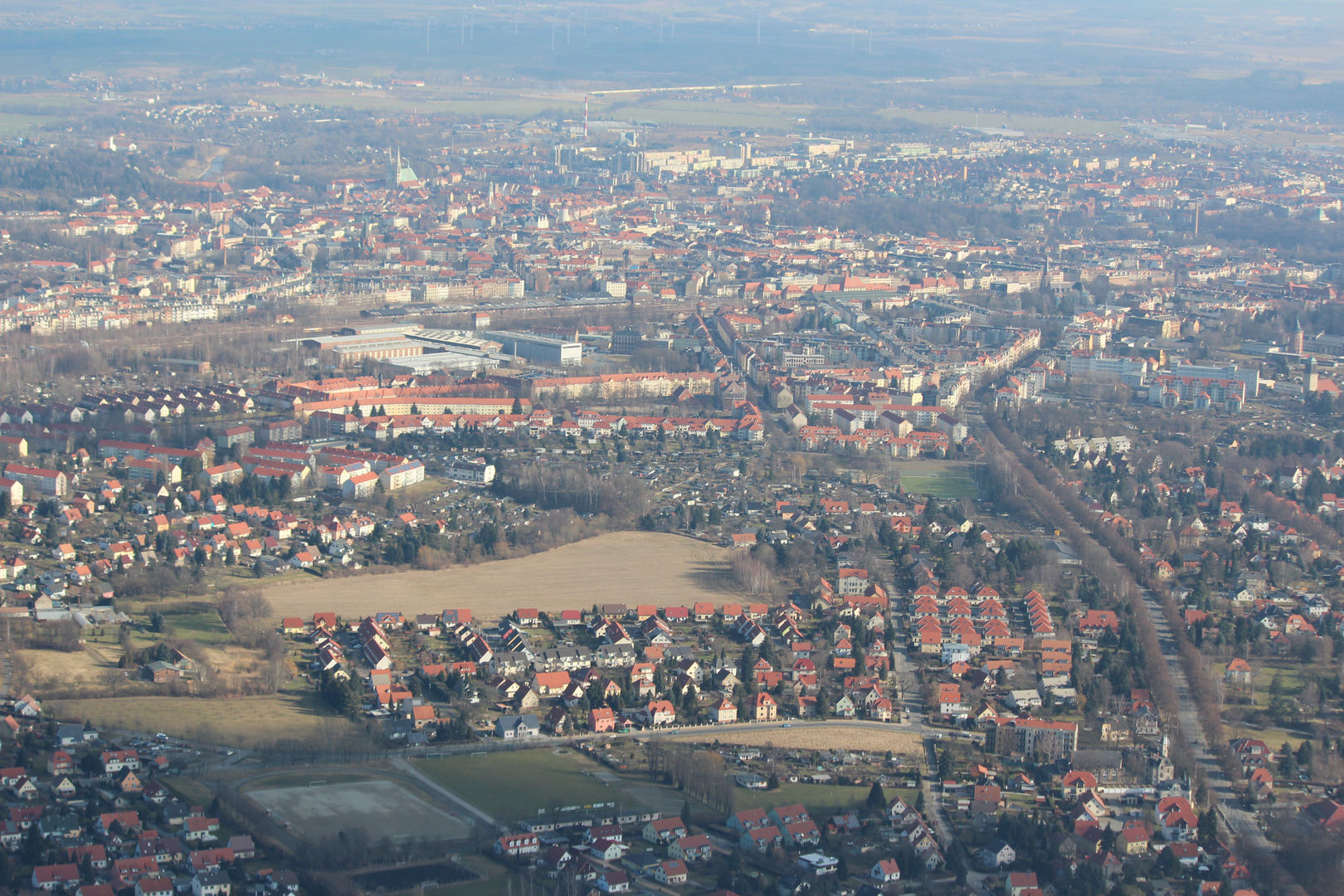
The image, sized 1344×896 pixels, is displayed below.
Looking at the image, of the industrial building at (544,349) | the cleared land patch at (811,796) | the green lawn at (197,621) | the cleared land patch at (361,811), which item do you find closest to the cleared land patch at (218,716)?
A: the cleared land patch at (361,811)

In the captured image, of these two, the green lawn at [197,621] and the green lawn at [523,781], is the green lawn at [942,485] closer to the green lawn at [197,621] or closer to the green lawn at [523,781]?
the green lawn at [197,621]

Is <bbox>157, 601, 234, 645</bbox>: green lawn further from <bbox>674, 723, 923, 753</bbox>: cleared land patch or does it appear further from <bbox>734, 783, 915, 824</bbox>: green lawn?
<bbox>734, 783, 915, 824</bbox>: green lawn

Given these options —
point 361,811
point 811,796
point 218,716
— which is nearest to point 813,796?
point 811,796

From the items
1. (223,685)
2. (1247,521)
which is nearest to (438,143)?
(1247,521)

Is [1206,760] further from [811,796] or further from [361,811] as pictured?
[361,811]

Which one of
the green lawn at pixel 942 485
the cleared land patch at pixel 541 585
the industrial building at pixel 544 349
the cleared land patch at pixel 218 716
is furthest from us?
the industrial building at pixel 544 349

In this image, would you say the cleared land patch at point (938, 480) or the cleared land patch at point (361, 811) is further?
the cleared land patch at point (938, 480)
